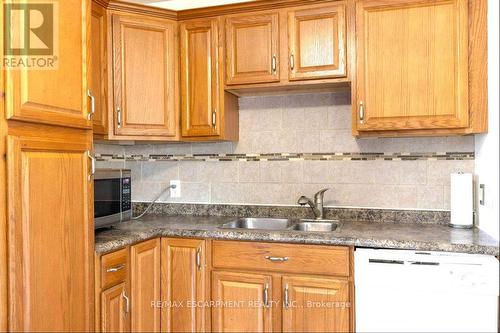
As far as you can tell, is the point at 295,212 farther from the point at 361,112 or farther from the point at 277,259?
the point at 361,112

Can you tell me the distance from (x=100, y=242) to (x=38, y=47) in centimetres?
91

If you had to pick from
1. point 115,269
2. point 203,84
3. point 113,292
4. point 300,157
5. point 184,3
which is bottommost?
point 113,292

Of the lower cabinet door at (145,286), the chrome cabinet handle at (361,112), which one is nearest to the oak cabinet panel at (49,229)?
the lower cabinet door at (145,286)

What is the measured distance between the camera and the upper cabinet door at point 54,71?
140cm

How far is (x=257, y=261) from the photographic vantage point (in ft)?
6.88

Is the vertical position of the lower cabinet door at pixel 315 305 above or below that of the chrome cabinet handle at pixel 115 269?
below

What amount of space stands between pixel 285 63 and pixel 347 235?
3.41ft

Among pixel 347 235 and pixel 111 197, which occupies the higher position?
pixel 111 197

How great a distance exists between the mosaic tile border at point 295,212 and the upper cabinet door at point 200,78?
574mm

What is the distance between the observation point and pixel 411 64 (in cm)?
213

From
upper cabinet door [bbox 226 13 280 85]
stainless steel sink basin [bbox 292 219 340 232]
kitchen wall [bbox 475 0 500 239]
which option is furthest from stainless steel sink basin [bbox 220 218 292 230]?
kitchen wall [bbox 475 0 500 239]

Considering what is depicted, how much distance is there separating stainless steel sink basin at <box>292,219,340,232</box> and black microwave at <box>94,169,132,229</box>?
1044 millimetres

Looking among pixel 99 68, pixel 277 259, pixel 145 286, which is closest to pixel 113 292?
pixel 145 286

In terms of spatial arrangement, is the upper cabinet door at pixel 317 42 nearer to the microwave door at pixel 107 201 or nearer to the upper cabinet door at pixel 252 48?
the upper cabinet door at pixel 252 48
